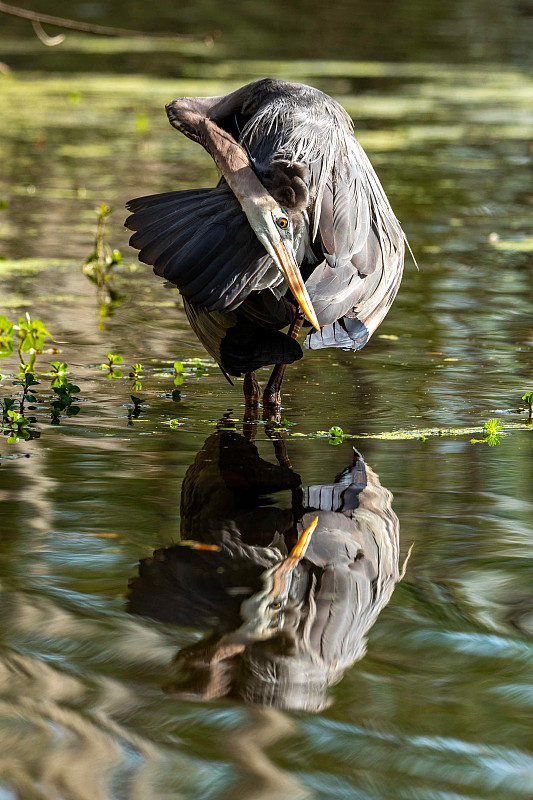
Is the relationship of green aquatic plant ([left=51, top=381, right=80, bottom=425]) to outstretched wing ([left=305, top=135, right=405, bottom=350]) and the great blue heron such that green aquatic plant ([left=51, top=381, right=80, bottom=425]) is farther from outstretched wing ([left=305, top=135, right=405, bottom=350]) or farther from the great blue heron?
outstretched wing ([left=305, top=135, right=405, bottom=350])

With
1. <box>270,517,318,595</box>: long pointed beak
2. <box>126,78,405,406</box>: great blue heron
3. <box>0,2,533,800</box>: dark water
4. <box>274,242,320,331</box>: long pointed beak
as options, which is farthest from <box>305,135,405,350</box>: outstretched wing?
<box>270,517,318,595</box>: long pointed beak

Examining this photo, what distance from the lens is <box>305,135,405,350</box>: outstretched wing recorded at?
191 inches

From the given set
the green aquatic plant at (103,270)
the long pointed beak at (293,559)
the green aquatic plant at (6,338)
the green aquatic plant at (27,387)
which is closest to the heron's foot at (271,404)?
the green aquatic plant at (27,387)

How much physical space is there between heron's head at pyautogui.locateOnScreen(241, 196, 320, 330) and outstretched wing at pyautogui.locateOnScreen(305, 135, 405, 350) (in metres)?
0.17

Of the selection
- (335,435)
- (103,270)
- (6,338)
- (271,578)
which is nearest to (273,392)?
(335,435)

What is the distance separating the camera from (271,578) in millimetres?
3701

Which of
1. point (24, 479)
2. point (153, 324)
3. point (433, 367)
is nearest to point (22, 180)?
point (153, 324)

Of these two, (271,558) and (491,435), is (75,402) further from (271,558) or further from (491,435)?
(271,558)

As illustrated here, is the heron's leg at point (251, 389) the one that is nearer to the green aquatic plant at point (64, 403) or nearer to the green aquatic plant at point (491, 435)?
the green aquatic plant at point (64, 403)

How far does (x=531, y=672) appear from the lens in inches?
124

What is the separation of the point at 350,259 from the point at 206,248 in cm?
57

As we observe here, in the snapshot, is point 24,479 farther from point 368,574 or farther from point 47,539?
point 368,574

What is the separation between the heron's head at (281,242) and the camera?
4602mm

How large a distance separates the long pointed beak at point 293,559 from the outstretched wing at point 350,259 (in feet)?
3.14
